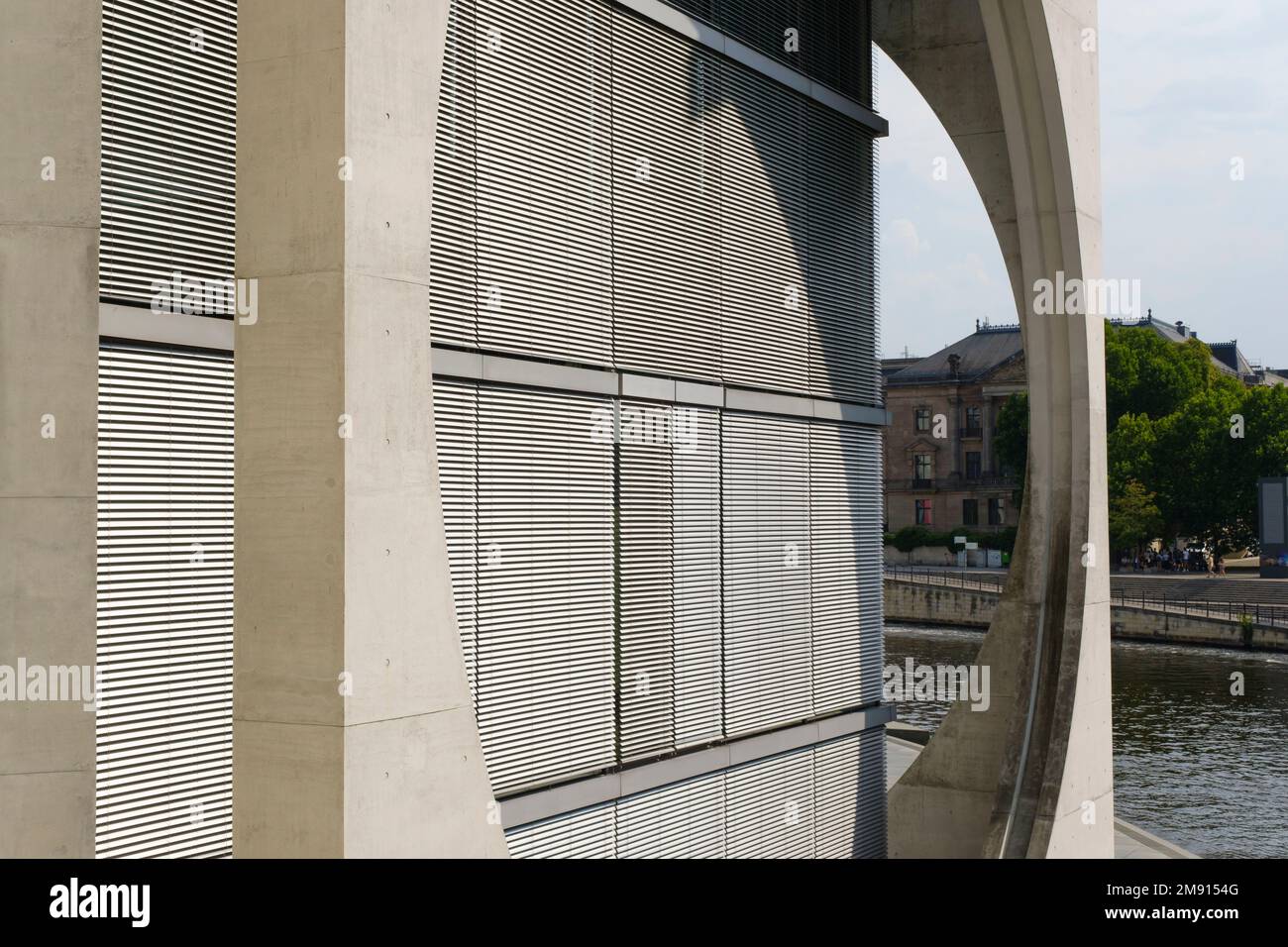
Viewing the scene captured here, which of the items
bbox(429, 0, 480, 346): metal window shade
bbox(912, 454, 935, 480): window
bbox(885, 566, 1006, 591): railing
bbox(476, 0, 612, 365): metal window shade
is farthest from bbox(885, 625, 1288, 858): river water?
bbox(912, 454, 935, 480): window

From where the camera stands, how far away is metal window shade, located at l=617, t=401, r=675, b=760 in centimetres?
1115

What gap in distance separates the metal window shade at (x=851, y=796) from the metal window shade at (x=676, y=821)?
225 centimetres

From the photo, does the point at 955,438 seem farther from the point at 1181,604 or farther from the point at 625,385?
the point at 625,385

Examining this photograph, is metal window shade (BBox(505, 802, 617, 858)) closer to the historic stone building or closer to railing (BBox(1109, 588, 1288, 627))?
railing (BBox(1109, 588, 1288, 627))

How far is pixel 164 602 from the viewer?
7.32m

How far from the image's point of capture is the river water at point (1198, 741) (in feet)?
80.0

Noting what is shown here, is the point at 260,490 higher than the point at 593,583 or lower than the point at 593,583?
higher

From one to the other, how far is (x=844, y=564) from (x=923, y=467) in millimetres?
86435

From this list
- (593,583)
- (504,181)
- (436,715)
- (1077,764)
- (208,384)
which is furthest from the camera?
(1077,764)

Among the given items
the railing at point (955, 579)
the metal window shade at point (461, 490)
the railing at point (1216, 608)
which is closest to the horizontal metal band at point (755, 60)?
the metal window shade at point (461, 490)

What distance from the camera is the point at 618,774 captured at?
10797 mm

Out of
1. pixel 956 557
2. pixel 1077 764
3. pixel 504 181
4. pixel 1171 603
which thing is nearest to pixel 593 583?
pixel 504 181

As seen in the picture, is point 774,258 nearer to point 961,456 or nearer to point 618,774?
point 618,774
